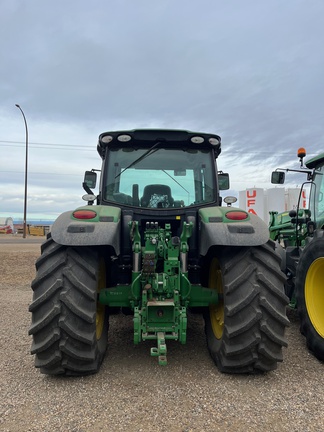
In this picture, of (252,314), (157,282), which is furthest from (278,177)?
(157,282)

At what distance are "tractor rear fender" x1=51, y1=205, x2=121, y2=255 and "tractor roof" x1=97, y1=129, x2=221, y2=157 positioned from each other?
3.20 ft

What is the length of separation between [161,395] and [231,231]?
56.9 inches

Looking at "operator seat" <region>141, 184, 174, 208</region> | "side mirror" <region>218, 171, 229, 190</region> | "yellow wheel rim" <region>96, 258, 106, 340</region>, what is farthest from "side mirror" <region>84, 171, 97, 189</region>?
"side mirror" <region>218, 171, 229, 190</region>

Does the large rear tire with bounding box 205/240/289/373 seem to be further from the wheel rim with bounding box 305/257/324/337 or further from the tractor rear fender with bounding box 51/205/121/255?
the tractor rear fender with bounding box 51/205/121/255

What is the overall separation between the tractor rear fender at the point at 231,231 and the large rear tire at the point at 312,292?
0.85 metres

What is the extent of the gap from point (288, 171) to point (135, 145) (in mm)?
2451

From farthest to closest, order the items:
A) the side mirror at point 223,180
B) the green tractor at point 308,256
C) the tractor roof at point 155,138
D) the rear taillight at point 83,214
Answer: the side mirror at point 223,180, the tractor roof at point 155,138, the green tractor at point 308,256, the rear taillight at point 83,214

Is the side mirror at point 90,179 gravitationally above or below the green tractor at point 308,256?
above

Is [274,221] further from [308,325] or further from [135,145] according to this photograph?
[135,145]

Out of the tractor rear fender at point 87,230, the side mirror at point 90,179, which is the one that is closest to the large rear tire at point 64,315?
the tractor rear fender at point 87,230

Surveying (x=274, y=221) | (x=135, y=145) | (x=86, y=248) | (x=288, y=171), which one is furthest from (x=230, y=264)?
(x=274, y=221)

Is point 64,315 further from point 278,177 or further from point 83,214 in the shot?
point 278,177

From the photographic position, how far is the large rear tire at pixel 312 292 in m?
3.74

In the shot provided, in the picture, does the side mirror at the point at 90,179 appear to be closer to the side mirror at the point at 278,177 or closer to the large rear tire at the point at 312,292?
the side mirror at the point at 278,177
